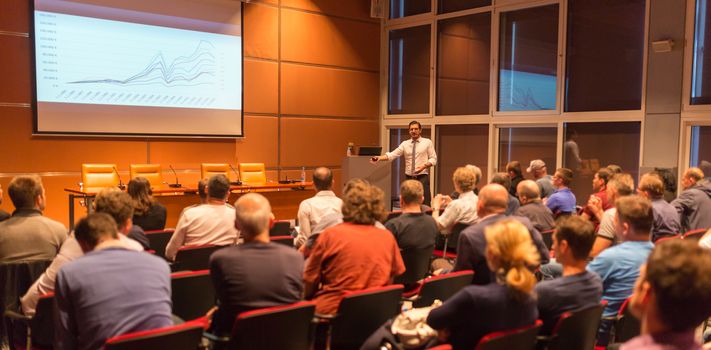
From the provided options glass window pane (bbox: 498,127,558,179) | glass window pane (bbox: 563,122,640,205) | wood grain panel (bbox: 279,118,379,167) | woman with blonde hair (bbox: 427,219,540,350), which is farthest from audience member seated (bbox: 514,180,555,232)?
wood grain panel (bbox: 279,118,379,167)

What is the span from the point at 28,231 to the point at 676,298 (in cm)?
321

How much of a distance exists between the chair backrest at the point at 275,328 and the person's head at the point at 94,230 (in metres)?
0.66

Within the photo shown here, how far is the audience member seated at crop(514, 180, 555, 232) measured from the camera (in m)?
4.76

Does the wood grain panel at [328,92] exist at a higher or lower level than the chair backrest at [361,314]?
higher

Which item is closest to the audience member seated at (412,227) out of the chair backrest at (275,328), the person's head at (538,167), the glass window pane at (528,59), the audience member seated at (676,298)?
the chair backrest at (275,328)

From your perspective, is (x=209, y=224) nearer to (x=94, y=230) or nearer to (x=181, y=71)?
(x=94, y=230)

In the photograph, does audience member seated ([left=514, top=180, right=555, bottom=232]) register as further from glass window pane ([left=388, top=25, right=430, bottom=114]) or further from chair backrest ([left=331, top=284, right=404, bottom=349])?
glass window pane ([left=388, top=25, right=430, bottom=114])

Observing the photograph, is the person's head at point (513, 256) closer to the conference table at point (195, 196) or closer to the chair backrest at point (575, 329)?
the chair backrest at point (575, 329)

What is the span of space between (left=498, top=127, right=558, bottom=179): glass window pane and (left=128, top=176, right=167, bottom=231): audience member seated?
6282mm

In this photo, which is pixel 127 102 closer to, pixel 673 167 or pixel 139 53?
pixel 139 53

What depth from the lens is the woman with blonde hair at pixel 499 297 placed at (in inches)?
85.6

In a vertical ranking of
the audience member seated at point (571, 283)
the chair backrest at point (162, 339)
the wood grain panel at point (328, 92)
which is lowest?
the chair backrest at point (162, 339)

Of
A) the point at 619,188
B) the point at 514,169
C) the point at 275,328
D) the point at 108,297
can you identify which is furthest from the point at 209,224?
the point at 514,169

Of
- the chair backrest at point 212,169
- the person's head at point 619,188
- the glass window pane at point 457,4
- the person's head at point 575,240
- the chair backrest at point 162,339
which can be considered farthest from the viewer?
the glass window pane at point 457,4
